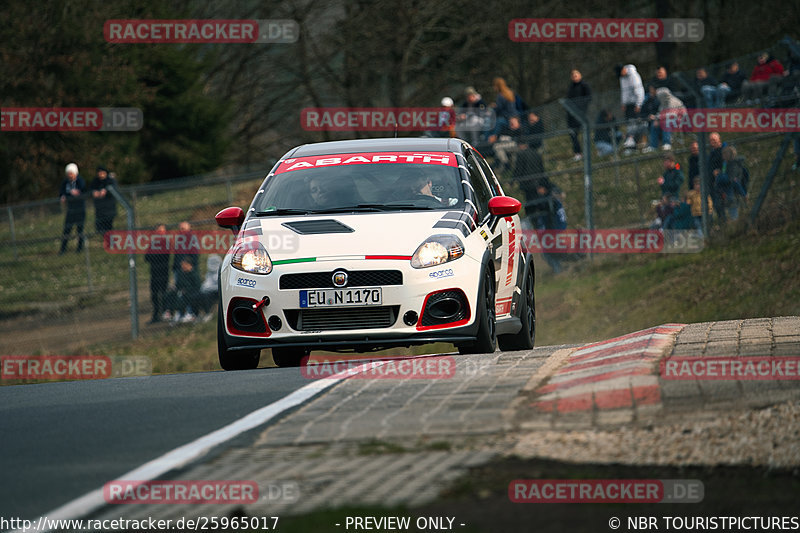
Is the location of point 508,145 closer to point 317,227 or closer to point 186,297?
point 186,297

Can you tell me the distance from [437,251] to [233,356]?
6.28 feet

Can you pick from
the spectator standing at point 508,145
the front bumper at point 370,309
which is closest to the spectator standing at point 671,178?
the spectator standing at point 508,145

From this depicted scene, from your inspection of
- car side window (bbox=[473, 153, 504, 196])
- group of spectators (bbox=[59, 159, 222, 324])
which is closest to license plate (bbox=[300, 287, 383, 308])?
car side window (bbox=[473, 153, 504, 196])

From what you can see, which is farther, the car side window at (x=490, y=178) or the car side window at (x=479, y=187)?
the car side window at (x=490, y=178)

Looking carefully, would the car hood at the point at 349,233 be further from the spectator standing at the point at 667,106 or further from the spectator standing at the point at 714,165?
→ the spectator standing at the point at 667,106

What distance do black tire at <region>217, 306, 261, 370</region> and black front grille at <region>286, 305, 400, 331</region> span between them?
25.5 inches

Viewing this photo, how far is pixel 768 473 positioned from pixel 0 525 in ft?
10.1

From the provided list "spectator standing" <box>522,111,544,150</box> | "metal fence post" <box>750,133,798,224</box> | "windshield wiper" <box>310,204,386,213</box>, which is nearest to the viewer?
"windshield wiper" <box>310,204,386,213</box>

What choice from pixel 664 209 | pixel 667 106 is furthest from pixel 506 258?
pixel 667 106

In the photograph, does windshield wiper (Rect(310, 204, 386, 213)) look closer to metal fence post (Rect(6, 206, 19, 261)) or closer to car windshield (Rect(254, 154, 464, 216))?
car windshield (Rect(254, 154, 464, 216))

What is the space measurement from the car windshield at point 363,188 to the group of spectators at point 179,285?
33.8 ft

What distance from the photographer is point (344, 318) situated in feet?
30.8

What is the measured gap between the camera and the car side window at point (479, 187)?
10562 millimetres

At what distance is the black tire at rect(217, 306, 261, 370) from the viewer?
9812 mm
